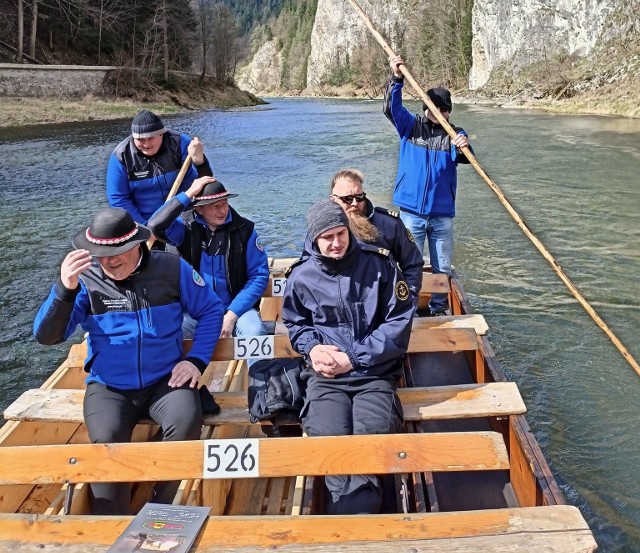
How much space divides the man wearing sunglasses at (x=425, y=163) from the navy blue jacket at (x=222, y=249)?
1793 mm

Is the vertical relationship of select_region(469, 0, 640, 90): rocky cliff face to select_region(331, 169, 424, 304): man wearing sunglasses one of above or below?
above

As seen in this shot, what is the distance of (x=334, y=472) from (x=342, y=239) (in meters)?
1.22

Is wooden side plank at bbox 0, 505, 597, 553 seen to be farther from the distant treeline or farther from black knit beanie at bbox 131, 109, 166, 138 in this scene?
the distant treeline

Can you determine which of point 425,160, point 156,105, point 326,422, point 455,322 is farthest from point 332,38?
point 326,422

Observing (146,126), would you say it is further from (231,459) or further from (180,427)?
(231,459)

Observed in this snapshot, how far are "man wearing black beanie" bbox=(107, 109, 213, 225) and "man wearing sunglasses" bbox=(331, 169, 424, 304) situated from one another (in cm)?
174

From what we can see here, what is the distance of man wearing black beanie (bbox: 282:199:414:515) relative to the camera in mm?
3328

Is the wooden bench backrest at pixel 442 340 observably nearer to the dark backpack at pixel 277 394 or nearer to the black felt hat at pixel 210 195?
the dark backpack at pixel 277 394

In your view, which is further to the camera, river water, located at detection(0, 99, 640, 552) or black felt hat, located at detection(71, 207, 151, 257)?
river water, located at detection(0, 99, 640, 552)

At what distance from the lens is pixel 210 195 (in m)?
4.38

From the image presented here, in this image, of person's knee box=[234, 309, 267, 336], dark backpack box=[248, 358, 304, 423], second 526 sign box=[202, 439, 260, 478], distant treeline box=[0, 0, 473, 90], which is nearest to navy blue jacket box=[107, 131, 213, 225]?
person's knee box=[234, 309, 267, 336]

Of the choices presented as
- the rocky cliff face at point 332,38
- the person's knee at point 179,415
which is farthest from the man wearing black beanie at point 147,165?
the rocky cliff face at point 332,38

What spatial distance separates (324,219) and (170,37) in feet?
173

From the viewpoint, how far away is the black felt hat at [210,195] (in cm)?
435
